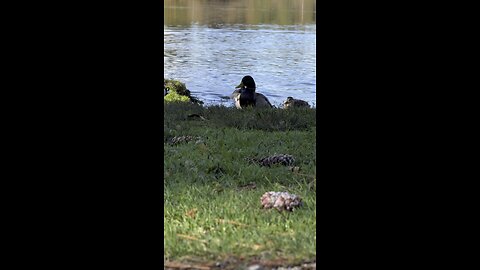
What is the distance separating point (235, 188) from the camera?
6.22ft

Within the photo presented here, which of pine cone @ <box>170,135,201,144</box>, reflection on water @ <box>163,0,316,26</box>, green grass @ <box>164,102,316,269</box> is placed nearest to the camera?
green grass @ <box>164,102,316,269</box>

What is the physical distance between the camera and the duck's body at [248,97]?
388 centimetres

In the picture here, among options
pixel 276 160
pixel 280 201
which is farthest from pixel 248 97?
pixel 280 201

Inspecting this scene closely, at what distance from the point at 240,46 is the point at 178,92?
2.23 metres

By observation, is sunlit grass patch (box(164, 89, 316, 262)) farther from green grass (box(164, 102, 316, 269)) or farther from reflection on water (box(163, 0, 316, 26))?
reflection on water (box(163, 0, 316, 26))

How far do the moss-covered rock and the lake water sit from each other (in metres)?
0.09

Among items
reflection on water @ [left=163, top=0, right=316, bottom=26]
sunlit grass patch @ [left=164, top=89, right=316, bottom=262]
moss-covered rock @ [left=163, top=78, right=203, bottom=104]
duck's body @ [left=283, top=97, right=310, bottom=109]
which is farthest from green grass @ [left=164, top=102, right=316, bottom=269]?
reflection on water @ [left=163, top=0, right=316, bottom=26]

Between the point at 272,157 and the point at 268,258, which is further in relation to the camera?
the point at 272,157

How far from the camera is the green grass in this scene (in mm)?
1441
